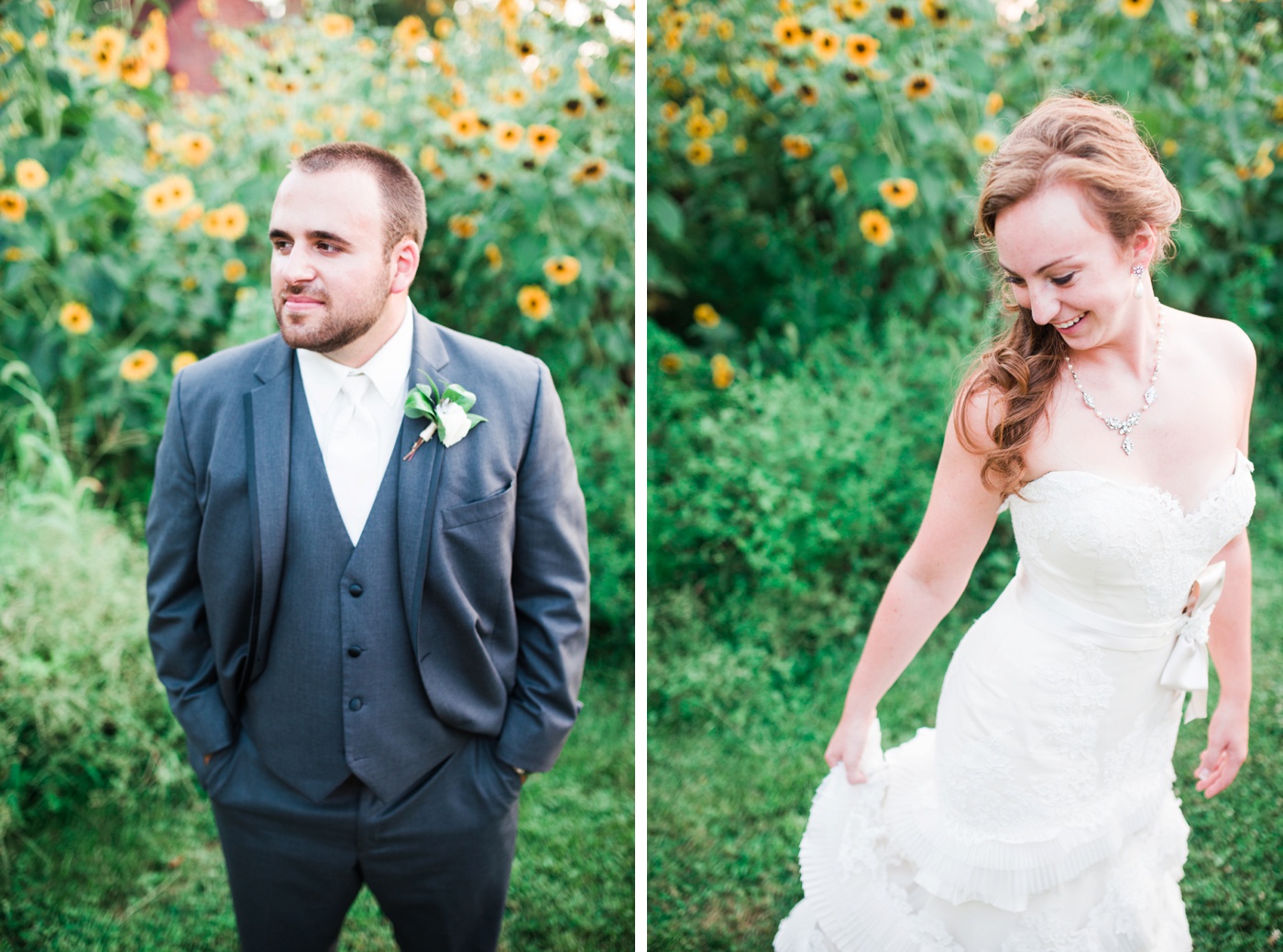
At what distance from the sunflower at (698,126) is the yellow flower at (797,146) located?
31 centimetres

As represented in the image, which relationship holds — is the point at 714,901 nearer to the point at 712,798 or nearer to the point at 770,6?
the point at 712,798

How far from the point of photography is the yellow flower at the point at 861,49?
318 cm

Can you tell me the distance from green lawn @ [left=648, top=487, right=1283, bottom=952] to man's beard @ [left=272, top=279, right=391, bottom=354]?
177cm

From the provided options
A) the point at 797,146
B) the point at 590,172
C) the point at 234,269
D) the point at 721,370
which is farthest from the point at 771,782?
the point at 234,269

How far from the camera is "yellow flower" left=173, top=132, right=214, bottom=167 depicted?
331 cm

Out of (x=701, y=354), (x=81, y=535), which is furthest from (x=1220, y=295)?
(x=81, y=535)

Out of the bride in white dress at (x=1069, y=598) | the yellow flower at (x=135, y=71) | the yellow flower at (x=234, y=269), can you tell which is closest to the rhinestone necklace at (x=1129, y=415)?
the bride in white dress at (x=1069, y=598)

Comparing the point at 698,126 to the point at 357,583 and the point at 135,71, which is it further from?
the point at 357,583

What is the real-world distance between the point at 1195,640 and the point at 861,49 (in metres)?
2.40

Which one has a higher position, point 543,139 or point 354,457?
point 543,139

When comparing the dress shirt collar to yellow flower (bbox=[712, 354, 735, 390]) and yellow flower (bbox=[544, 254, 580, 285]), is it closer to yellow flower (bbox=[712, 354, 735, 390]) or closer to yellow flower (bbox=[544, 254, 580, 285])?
yellow flower (bbox=[544, 254, 580, 285])

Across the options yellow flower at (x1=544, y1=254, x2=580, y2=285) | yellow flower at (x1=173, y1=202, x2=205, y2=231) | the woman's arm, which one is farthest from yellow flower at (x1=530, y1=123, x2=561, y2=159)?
the woman's arm

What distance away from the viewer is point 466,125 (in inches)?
122

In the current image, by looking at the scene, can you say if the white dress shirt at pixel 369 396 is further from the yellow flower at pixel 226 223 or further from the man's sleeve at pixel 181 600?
the yellow flower at pixel 226 223
